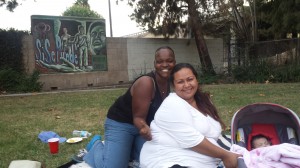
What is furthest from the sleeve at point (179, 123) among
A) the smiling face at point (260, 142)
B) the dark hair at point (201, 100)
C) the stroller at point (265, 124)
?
the smiling face at point (260, 142)

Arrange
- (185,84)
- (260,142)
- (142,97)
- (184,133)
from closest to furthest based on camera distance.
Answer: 1. (184,133)
2. (185,84)
3. (142,97)
4. (260,142)

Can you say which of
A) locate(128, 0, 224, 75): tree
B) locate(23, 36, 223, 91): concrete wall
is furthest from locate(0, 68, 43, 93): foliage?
locate(128, 0, 224, 75): tree

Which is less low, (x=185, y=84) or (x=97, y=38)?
(x=97, y=38)

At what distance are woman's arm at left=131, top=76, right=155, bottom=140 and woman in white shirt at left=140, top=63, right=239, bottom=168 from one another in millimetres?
339

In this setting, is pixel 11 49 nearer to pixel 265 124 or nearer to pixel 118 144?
pixel 118 144

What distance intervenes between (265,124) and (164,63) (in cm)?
140

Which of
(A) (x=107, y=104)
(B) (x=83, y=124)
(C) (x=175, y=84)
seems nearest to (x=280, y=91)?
(A) (x=107, y=104)

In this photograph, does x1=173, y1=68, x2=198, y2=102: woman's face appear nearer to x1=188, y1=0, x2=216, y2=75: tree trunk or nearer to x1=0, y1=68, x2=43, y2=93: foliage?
x1=0, y1=68, x2=43, y2=93: foliage

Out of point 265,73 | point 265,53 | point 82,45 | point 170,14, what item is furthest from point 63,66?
point 265,53

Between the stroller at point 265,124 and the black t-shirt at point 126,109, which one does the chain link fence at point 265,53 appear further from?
the black t-shirt at point 126,109

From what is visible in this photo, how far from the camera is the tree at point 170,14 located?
14.9m

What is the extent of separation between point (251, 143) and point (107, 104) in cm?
583

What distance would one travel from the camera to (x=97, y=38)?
16.2 m

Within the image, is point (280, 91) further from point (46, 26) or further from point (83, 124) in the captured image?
point (46, 26)
